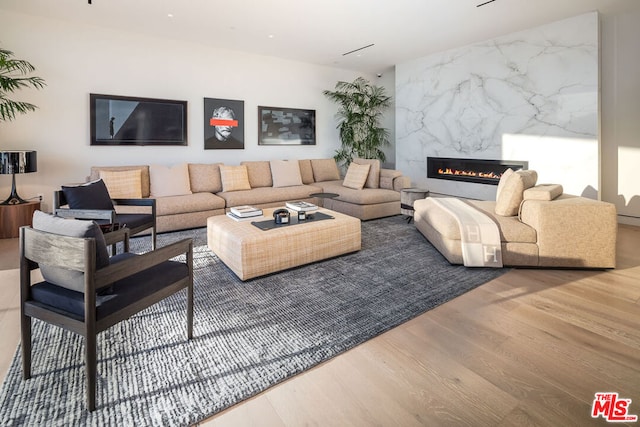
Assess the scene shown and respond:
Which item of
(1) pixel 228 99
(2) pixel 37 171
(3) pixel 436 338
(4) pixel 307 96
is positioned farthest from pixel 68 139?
(3) pixel 436 338

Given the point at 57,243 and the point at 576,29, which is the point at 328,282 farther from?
the point at 576,29

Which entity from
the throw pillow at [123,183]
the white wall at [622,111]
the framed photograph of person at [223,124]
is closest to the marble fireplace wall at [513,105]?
the white wall at [622,111]

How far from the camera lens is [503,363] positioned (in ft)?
5.56

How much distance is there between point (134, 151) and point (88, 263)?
13.8 ft

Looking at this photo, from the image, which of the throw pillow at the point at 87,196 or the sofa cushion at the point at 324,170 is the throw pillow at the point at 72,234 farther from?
the sofa cushion at the point at 324,170

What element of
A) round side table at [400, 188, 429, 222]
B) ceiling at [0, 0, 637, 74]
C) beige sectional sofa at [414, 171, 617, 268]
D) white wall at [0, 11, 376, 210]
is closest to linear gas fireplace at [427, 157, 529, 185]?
round side table at [400, 188, 429, 222]

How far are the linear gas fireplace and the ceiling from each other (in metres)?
1.91

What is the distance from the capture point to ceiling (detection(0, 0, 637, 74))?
12.8ft

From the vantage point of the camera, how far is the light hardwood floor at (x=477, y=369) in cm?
137

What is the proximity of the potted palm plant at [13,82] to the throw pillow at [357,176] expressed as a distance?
4.33 metres

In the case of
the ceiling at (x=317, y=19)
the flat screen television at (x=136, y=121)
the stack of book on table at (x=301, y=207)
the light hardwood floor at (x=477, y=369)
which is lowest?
the light hardwood floor at (x=477, y=369)

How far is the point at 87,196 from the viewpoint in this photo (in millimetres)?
2996

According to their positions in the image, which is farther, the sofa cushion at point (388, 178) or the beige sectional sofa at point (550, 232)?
the sofa cushion at point (388, 178)

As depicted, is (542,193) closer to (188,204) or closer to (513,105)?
(513,105)
